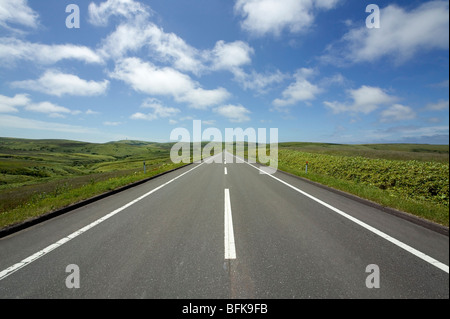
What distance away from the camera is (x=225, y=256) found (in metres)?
3.12

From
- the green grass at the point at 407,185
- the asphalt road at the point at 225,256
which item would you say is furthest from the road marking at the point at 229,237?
the green grass at the point at 407,185

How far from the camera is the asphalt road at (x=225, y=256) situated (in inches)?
94.1

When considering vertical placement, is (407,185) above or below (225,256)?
above

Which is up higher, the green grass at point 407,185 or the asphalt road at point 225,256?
the green grass at point 407,185

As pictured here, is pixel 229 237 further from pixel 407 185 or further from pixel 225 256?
pixel 407 185

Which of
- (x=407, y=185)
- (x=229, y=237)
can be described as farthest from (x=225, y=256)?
(x=407, y=185)

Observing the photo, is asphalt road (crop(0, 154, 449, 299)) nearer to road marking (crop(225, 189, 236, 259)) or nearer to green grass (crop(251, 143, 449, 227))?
road marking (crop(225, 189, 236, 259))

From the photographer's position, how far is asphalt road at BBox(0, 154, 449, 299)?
2.39 metres

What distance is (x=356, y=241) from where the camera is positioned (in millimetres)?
3588

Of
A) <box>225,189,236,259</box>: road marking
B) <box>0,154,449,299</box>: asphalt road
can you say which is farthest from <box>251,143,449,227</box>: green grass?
<box>225,189,236,259</box>: road marking

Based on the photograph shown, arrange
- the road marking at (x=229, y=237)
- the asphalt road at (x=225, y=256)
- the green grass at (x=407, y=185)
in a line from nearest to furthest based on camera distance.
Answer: the asphalt road at (x=225, y=256), the road marking at (x=229, y=237), the green grass at (x=407, y=185)

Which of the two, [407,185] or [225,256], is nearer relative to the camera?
[225,256]

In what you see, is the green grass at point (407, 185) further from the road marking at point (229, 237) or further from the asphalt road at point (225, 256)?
the road marking at point (229, 237)
